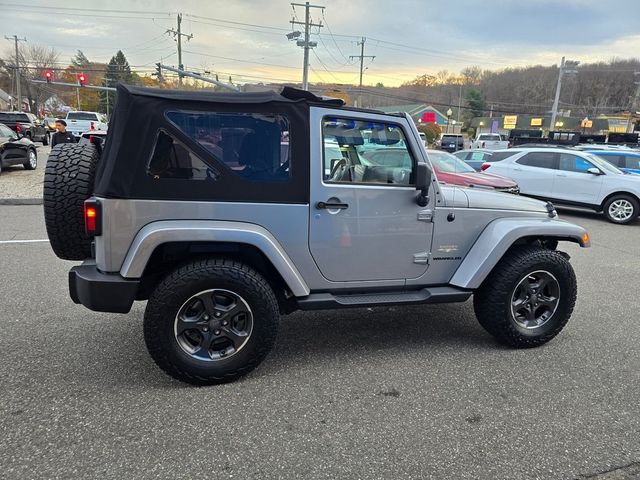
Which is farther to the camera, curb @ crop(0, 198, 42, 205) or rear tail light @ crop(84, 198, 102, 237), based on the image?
curb @ crop(0, 198, 42, 205)

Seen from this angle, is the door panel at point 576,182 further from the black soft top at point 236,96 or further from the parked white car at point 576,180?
the black soft top at point 236,96

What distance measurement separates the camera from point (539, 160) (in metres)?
12.0

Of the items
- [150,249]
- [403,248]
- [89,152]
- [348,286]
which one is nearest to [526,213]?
[403,248]

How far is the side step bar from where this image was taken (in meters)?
3.33

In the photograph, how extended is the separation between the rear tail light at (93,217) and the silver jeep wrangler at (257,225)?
1 centimetres

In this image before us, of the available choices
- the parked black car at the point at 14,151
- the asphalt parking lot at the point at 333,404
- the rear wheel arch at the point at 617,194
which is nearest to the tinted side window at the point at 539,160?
the rear wheel arch at the point at 617,194

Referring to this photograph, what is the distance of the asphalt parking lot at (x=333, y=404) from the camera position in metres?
2.44

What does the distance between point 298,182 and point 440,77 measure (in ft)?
294

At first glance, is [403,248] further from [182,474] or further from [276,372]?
[182,474]

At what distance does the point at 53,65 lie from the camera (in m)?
73.9

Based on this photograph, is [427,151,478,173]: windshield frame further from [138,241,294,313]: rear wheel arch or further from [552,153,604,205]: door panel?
[138,241,294,313]: rear wheel arch

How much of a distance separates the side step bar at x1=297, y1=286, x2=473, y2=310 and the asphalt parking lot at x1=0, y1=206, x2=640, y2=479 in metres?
0.48

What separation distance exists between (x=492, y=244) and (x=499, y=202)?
433 mm

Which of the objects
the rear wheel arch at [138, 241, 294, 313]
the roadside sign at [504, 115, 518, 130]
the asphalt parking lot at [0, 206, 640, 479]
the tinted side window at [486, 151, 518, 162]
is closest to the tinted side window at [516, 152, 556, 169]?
the tinted side window at [486, 151, 518, 162]
